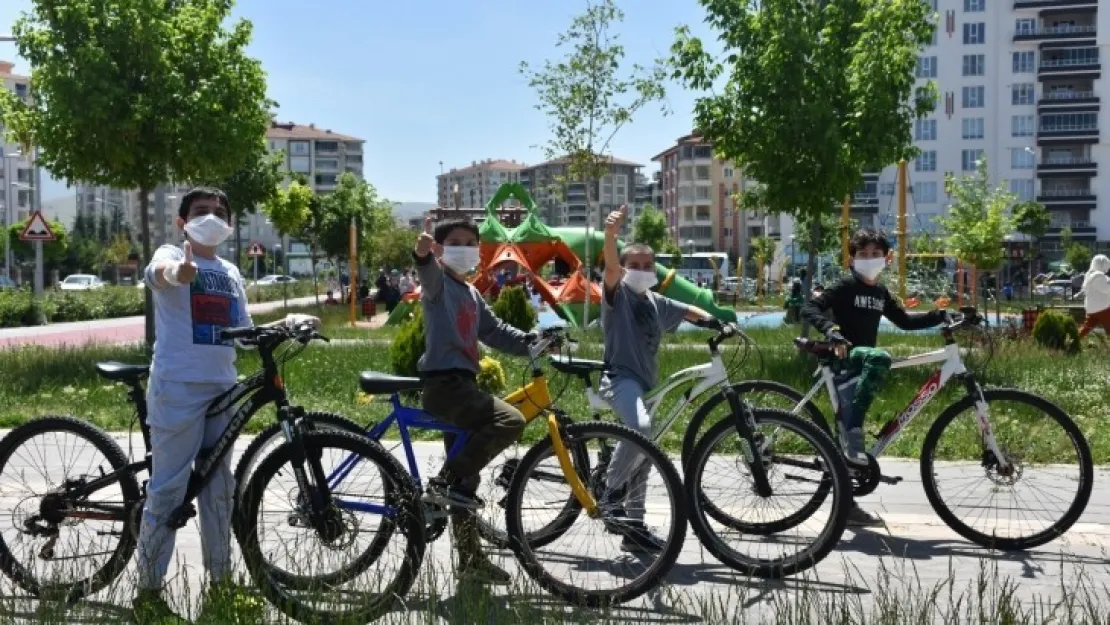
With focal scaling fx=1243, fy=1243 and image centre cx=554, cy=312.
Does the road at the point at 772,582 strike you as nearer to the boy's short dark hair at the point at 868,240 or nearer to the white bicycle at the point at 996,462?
the white bicycle at the point at 996,462

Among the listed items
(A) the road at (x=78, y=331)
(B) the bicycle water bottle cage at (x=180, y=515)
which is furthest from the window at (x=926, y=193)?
(B) the bicycle water bottle cage at (x=180, y=515)

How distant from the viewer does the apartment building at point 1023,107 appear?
8919 cm

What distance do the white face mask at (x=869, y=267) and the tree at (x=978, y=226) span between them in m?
36.3

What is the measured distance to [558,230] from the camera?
3288 cm

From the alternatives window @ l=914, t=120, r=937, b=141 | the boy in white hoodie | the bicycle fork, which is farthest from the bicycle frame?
window @ l=914, t=120, r=937, b=141

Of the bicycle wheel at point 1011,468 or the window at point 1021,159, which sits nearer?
the bicycle wheel at point 1011,468

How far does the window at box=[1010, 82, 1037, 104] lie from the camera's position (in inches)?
3551

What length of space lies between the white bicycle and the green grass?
2.49 m

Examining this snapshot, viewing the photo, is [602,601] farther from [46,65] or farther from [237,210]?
[237,210]

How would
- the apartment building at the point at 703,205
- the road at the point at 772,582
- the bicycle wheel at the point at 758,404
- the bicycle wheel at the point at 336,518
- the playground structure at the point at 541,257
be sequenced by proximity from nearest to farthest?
the road at the point at 772,582 → the bicycle wheel at the point at 336,518 → the bicycle wheel at the point at 758,404 → the playground structure at the point at 541,257 → the apartment building at the point at 703,205

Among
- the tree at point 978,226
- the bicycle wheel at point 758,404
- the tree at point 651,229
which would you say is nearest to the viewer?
the bicycle wheel at point 758,404

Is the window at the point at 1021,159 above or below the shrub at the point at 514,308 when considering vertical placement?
above

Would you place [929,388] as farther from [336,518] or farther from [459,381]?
[336,518]

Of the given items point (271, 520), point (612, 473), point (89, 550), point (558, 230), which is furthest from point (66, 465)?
point (558, 230)
